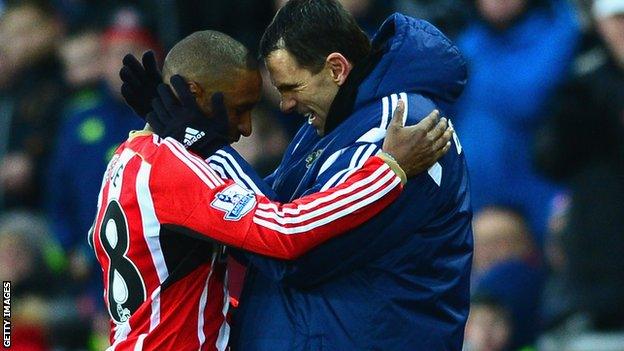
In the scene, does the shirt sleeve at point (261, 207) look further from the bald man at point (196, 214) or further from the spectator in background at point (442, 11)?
the spectator in background at point (442, 11)

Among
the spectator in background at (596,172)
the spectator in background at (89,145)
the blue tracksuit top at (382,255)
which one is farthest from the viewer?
the spectator in background at (89,145)

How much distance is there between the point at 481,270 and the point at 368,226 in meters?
3.16

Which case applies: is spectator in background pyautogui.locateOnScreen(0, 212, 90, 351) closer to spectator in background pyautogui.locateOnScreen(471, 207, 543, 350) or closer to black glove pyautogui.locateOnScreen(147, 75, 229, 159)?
spectator in background pyautogui.locateOnScreen(471, 207, 543, 350)

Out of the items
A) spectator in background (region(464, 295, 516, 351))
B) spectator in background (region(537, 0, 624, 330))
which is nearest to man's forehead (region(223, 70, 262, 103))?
spectator in background (region(537, 0, 624, 330))

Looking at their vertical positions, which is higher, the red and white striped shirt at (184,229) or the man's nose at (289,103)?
the man's nose at (289,103)

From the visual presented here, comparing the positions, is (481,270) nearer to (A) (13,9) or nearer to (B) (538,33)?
(B) (538,33)

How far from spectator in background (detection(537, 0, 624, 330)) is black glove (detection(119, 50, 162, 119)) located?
2.60 m

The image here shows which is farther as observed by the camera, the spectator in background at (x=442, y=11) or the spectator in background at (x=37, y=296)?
the spectator in background at (x=442, y=11)

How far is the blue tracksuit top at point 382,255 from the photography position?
4.31 m

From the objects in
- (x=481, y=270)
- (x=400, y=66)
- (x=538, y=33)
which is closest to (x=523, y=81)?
(x=538, y=33)

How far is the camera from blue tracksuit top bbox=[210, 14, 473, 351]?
14.1 feet

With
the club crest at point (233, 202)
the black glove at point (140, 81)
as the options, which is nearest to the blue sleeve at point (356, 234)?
the club crest at point (233, 202)

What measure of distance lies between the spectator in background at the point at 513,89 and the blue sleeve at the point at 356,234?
3.10 meters

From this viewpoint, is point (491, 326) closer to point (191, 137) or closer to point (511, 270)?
point (511, 270)
